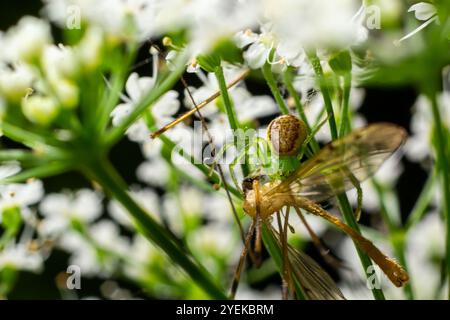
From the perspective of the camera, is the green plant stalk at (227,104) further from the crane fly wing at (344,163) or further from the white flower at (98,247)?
the white flower at (98,247)

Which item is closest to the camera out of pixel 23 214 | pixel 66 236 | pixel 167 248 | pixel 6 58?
pixel 167 248

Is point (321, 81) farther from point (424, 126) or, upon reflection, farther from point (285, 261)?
point (424, 126)

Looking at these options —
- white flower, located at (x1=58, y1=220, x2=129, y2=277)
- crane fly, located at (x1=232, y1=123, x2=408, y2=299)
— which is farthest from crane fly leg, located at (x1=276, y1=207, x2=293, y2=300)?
white flower, located at (x1=58, y1=220, x2=129, y2=277)

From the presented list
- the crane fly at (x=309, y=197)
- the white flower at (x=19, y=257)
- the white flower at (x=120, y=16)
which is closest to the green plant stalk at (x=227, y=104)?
the crane fly at (x=309, y=197)

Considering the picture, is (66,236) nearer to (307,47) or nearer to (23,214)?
(23,214)

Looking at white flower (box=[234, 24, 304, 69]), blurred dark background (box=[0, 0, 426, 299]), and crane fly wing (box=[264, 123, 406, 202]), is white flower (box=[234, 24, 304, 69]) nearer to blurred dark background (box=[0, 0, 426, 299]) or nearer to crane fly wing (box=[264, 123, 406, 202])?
crane fly wing (box=[264, 123, 406, 202])
